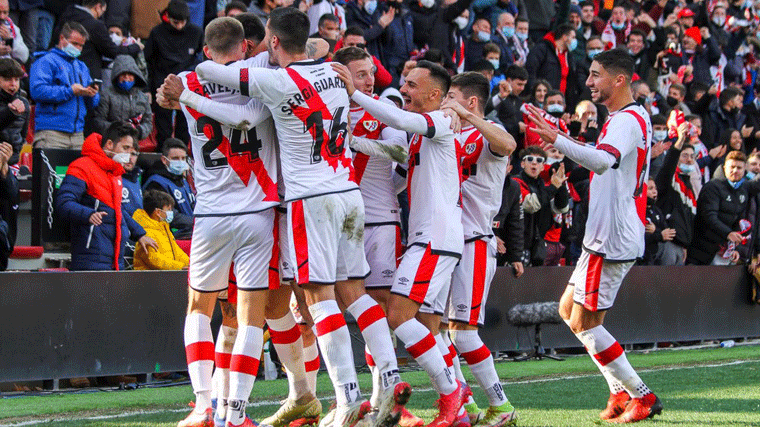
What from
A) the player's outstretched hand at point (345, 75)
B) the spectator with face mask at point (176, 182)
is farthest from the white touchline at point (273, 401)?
the spectator with face mask at point (176, 182)

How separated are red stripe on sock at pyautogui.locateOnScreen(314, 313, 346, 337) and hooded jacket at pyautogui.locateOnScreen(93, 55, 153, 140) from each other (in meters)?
6.72

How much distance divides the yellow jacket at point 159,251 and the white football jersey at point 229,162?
421 cm

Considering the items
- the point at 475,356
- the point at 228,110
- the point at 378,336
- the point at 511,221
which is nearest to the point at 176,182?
the point at 511,221

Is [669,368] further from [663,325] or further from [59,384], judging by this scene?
[59,384]

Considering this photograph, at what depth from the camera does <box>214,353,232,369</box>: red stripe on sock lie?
7.59m

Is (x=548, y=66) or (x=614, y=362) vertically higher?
(x=548, y=66)

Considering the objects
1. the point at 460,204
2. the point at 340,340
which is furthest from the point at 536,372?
the point at 340,340

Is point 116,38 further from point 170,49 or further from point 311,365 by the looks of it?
point 311,365

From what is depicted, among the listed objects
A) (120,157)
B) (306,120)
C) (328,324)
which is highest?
(306,120)

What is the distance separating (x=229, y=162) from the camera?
7.24 metres

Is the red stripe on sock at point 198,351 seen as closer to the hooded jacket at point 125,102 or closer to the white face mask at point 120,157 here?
the white face mask at point 120,157

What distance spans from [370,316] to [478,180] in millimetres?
1491

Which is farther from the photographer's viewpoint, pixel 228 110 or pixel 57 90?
pixel 57 90

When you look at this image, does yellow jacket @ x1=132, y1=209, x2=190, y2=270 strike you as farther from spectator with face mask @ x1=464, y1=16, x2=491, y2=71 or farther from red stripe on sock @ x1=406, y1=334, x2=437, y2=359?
spectator with face mask @ x1=464, y1=16, x2=491, y2=71
